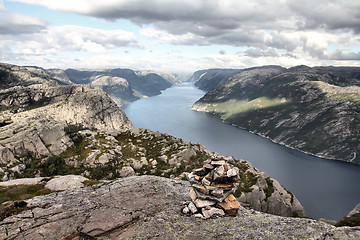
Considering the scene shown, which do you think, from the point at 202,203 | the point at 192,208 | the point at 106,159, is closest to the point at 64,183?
the point at 192,208

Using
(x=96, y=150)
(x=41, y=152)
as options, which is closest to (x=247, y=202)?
(x=96, y=150)

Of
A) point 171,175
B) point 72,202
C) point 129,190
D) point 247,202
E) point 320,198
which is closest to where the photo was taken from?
point 72,202

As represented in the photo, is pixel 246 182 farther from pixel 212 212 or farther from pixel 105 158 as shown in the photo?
pixel 105 158

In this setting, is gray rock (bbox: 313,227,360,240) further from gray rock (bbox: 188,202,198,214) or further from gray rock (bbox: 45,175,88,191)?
gray rock (bbox: 45,175,88,191)

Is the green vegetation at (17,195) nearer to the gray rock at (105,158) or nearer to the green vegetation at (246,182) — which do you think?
the green vegetation at (246,182)

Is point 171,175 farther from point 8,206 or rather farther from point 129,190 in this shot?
point 8,206

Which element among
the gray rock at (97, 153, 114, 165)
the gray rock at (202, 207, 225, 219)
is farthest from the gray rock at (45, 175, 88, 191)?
the gray rock at (97, 153, 114, 165)
